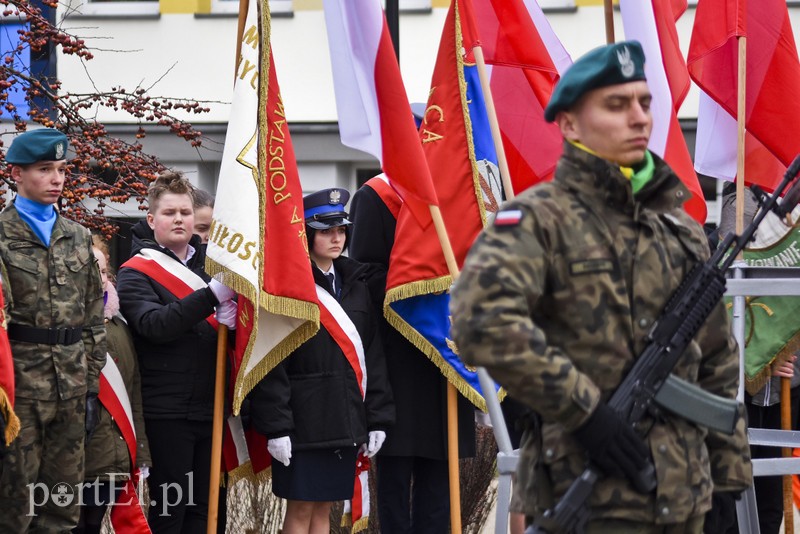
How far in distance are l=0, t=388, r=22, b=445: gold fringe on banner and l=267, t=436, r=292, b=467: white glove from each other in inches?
41.8

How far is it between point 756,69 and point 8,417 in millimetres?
3863

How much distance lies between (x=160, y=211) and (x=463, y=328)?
3299 millimetres

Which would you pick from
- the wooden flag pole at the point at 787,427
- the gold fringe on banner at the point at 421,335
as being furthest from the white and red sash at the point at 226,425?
the wooden flag pole at the point at 787,427

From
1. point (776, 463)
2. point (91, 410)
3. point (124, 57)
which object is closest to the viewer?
point (776, 463)

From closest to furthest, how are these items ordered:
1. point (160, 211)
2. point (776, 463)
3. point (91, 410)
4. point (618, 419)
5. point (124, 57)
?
point (618, 419), point (776, 463), point (91, 410), point (160, 211), point (124, 57)

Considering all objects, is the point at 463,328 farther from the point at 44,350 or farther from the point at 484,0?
the point at 484,0

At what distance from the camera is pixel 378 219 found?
620cm

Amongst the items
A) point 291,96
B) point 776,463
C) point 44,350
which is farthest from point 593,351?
point 291,96

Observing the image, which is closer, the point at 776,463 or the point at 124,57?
the point at 776,463

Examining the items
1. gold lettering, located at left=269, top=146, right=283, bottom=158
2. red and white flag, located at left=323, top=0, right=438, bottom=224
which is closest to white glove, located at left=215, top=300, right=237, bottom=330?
gold lettering, located at left=269, top=146, right=283, bottom=158

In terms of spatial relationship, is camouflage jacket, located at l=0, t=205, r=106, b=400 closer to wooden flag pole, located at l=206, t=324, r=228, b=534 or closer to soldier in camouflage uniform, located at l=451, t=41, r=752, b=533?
wooden flag pole, located at l=206, t=324, r=228, b=534

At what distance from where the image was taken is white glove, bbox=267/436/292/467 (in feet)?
18.2

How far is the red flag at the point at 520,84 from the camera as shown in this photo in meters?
6.32

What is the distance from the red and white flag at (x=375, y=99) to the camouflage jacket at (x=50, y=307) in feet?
4.35
